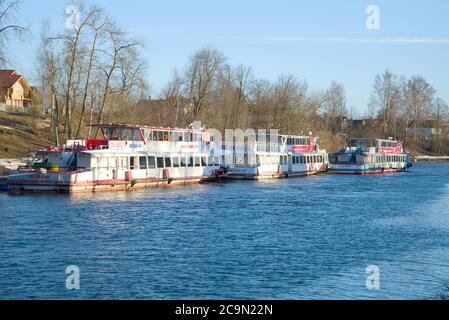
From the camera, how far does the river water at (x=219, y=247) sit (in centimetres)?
2045

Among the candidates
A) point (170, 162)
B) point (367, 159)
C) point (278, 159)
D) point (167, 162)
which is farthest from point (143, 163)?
point (367, 159)

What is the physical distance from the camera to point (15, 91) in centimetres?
10931

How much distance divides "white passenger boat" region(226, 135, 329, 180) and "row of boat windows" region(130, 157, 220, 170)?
12.0 ft

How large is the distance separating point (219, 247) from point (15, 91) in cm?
9075

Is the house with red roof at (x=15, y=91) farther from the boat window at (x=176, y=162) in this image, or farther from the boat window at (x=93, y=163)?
the boat window at (x=93, y=163)

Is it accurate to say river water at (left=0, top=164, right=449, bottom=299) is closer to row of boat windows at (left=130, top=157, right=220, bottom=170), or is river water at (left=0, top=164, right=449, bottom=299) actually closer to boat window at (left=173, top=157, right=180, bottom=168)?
row of boat windows at (left=130, top=157, right=220, bottom=170)

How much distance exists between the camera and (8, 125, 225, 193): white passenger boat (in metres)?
45.7

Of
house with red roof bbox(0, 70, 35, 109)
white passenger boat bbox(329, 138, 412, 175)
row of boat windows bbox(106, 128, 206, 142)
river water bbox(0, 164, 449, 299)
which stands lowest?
river water bbox(0, 164, 449, 299)

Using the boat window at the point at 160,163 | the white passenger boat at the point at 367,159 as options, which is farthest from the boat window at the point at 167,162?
the white passenger boat at the point at 367,159

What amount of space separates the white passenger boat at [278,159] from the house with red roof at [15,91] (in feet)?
157

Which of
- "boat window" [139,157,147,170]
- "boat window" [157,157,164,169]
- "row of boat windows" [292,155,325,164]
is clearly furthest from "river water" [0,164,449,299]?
"row of boat windows" [292,155,325,164]

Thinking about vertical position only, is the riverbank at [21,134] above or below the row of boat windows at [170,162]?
above

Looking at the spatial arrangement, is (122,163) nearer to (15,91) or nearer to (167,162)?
(167,162)
